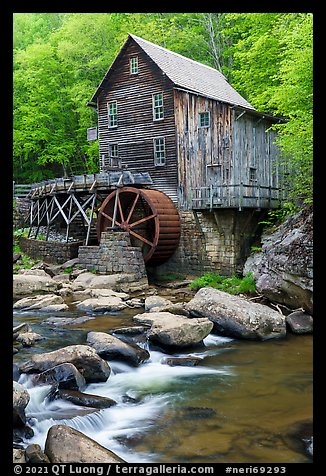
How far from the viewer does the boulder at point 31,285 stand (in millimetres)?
12562

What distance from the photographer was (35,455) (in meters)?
3.88

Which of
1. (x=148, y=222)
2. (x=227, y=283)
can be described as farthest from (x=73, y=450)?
(x=148, y=222)

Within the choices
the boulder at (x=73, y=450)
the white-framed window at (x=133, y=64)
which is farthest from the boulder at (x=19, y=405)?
the white-framed window at (x=133, y=64)

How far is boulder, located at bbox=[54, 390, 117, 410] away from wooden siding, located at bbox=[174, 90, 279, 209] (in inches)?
365

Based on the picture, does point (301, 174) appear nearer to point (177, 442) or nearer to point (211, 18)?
point (177, 442)

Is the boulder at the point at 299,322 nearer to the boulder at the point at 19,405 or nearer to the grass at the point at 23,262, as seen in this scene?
the boulder at the point at 19,405

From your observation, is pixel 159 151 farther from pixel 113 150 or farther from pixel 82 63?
pixel 82 63

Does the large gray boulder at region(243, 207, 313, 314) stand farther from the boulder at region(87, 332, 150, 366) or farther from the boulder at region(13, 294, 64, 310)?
the boulder at region(13, 294, 64, 310)

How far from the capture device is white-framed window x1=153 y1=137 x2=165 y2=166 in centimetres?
1650

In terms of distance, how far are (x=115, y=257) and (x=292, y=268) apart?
297 inches

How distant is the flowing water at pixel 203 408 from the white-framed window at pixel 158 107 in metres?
10.5

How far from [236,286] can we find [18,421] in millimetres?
8915
